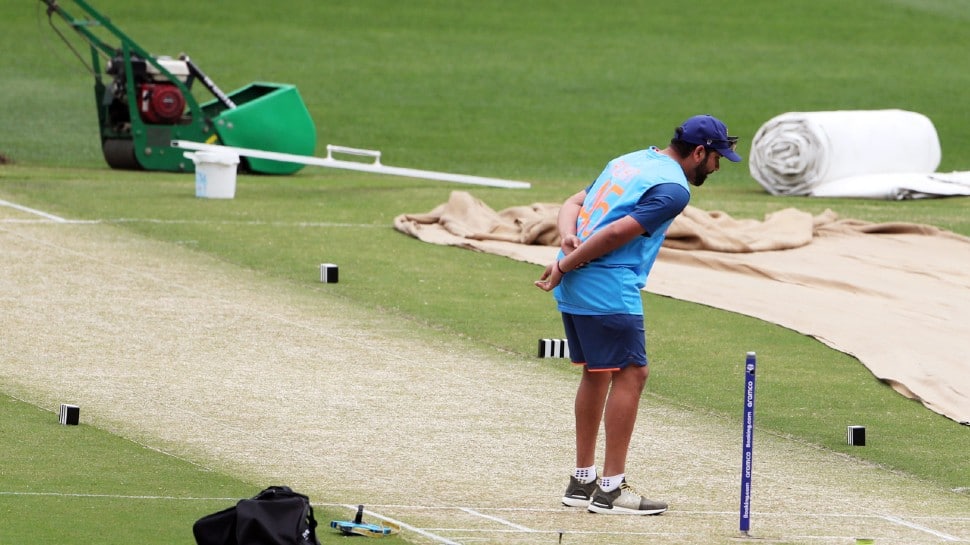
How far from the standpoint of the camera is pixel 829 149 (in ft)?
76.7

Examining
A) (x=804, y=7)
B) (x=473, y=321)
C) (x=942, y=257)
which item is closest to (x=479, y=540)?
(x=473, y=321)

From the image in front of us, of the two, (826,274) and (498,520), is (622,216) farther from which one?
(826,274)

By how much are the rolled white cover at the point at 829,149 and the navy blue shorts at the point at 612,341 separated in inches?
627

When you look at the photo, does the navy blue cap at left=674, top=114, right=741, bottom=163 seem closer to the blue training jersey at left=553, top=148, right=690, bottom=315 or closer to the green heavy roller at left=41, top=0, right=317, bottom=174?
the blue training jersey at left=553, top=148, right=690, bottom=315

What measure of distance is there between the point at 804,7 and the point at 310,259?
103 ft

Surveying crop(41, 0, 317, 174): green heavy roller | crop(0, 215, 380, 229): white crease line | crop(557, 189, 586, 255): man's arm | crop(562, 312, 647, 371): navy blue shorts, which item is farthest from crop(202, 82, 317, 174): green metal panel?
crop(562, 312, 647, 371): navy blue shorts

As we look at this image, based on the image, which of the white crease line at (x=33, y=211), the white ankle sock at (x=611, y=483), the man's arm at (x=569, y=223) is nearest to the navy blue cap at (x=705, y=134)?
the man's arm at (x=569, y=223)

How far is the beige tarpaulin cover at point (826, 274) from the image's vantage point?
1209 cm

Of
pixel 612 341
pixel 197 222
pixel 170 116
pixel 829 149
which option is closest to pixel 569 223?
pixel 612 341

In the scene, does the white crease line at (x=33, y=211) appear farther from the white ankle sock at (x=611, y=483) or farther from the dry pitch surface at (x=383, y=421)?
the white ankle sock at (x=611, y=483)

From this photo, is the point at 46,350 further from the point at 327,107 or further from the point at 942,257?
the point at 327,107

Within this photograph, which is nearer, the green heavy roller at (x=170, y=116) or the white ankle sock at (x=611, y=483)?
the white ankle sock at (x=611, y=483)

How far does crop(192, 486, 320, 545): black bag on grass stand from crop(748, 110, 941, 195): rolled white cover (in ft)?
57.8

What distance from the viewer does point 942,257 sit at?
16688mm
